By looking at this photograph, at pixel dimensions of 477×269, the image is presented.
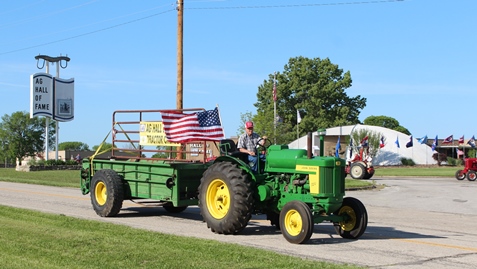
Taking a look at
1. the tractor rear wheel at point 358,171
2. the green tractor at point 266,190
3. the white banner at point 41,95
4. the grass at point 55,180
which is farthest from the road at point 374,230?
the white banner at point 41,95

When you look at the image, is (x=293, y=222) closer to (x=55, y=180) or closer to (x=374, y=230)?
(x=374, y=230)

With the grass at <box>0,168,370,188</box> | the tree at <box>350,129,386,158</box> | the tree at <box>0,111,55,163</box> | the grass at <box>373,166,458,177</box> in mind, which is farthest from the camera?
the tree at <box>0,111,55,163</box>

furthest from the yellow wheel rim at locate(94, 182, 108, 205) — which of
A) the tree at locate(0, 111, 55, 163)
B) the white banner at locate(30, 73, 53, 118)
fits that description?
the tree at locate(0, 111, 55, 163)

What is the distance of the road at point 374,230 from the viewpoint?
960 centimetres

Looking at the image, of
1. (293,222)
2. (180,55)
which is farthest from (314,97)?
(293,222)

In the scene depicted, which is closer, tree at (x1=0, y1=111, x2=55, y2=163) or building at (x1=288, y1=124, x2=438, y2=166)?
building at (x1=288, y1=124, x2=438, y2=166)

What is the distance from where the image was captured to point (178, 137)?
1433cm

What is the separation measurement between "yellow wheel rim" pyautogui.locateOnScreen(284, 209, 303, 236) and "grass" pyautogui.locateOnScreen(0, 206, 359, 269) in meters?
1.27

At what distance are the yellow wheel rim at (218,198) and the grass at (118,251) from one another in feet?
4.70

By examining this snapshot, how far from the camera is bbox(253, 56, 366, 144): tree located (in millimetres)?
89750

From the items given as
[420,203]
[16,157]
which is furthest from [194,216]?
[16,157]

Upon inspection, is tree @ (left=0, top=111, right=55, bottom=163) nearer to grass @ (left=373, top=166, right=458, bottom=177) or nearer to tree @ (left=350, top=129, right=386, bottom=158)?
tree @ (left=350, top=129, right=386, bottom=158)

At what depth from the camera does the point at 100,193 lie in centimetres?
1523

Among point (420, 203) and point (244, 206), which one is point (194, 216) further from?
point (420, 203)
